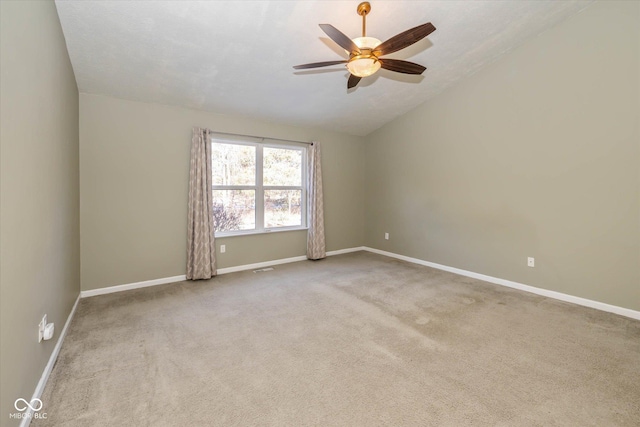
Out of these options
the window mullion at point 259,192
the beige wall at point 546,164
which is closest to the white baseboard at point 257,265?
the window mullion at point 259,192

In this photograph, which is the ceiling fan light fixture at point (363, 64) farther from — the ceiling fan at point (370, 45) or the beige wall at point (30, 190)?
the beige wall at point (30, 190)

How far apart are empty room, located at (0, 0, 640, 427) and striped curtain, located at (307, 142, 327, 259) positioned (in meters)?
0.04

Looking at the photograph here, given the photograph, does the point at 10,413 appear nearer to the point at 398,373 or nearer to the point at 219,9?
the point at 398,373

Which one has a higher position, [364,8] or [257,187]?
[364,8]

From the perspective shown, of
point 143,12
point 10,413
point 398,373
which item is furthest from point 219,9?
point 398,373

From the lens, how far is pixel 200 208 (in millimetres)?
4062

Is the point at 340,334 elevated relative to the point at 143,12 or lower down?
lower down

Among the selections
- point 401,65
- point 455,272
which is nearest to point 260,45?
point 401,65

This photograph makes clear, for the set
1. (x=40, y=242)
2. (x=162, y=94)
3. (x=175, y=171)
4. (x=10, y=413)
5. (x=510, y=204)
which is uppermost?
(x=162, y=94)

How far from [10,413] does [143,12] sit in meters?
2.86

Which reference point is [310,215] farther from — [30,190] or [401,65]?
[30,190]

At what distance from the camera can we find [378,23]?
2.96m

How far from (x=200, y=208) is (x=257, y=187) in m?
1.07

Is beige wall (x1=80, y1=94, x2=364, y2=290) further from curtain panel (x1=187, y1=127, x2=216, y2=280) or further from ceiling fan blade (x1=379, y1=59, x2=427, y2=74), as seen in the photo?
ceiling fan blade (x1=379, y1=59, x2=427, y2=74)
